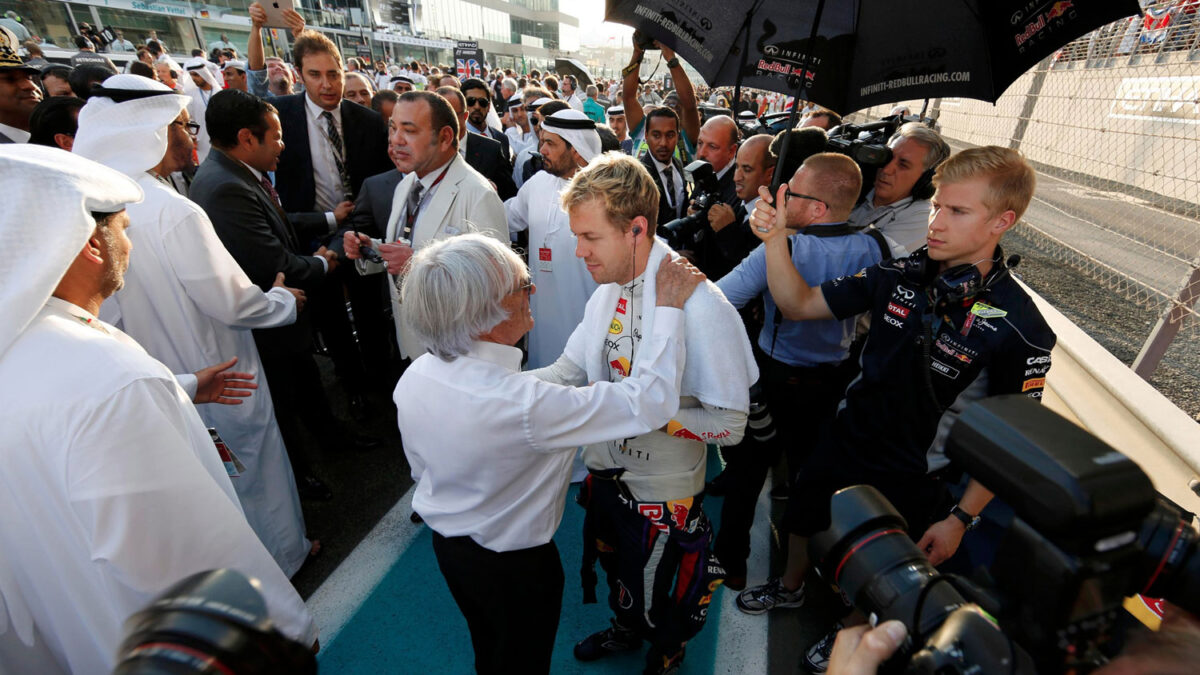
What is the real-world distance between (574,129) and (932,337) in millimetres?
2670

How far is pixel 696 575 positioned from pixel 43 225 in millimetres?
2133

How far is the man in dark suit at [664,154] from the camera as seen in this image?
4398 mm

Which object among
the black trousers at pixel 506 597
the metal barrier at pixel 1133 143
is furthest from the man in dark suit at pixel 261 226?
the metal barrier at pixel 1133 143

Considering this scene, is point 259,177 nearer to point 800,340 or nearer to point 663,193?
point 663,193

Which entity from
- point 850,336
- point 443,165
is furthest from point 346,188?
point 850,336

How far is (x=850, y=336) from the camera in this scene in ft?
8.29

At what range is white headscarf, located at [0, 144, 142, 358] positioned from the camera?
1.20 meters

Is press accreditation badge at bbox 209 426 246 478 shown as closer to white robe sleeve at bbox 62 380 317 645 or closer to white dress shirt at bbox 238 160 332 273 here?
white robe sleeve at bbox 62 380 317 645

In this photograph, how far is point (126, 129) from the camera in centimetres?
219

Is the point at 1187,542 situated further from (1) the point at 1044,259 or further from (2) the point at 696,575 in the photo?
(1) the point at 1044,259

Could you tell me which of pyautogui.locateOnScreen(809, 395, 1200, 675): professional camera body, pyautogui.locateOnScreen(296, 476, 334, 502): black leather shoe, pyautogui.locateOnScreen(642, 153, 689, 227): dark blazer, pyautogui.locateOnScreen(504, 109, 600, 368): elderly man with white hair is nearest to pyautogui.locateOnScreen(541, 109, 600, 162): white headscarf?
pyautogui.locateOnScreen(504, 109, 600, 368): elderly man with white hair

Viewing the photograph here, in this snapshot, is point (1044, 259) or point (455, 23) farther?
point (455, 23)

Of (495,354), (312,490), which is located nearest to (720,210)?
(495,354)

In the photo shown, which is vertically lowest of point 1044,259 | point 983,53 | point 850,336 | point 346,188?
point 1044,259
